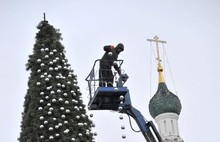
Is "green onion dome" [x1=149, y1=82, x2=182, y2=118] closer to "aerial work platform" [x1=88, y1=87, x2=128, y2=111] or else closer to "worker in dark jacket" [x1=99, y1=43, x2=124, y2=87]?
"aerial work platform" [x1=88, y1=87, x2=128, y2=111]

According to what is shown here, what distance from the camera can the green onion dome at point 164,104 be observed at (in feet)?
181

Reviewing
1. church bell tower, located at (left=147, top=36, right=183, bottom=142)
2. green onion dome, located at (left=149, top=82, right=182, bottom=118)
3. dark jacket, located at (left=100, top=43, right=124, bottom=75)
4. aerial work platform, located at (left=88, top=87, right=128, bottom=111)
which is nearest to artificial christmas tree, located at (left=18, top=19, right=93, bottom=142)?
aerial work platform, located at (left=88, top=87, right=128, bottom=111)

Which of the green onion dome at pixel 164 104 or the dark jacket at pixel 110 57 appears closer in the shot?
the dark jacket at pixel 110 57

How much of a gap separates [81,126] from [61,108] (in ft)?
2.56

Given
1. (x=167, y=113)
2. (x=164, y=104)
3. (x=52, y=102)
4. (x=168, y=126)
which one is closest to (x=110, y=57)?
(x=52, y=102)

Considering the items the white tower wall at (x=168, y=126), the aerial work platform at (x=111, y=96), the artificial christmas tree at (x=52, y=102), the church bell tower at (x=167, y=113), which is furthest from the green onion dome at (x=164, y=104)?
the artificial christmas tree at (x=52, y=102)

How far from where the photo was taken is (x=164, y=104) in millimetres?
54906

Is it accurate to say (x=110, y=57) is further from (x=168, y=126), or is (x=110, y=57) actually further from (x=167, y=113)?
(x=167, y=113)

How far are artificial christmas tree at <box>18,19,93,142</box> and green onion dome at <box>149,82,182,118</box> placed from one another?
118 ft

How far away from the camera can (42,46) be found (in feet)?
64.0

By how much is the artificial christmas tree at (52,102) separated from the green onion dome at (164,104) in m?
36.1

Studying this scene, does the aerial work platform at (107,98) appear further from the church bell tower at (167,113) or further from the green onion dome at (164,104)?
the green onion dome at (164,104)

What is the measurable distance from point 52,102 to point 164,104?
1476 inches

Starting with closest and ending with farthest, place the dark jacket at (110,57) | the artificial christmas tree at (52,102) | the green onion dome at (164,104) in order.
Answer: the artificial christmas tree at (52,102), the dark jacket at (110,57), the green onion dome at (164,104)
